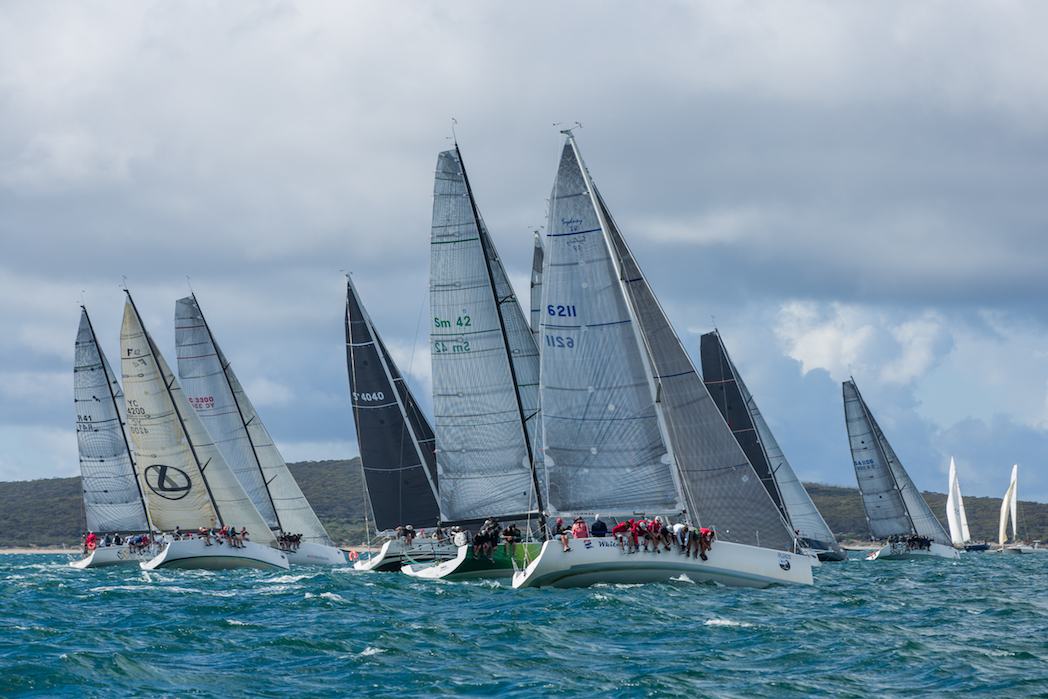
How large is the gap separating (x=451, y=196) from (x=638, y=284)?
961 cm

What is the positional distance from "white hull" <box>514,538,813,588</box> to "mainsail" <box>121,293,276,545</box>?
25.0 metres

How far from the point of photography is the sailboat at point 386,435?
48.8m

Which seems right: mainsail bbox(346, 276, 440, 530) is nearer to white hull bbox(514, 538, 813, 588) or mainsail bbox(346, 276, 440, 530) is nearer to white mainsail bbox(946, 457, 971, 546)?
white hull bbox(514, 538, 813, 588)

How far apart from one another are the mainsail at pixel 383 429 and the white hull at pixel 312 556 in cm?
633

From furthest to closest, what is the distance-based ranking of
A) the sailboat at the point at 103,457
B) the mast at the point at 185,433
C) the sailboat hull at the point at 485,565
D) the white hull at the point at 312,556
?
the white hull at the point at 312,556
the sailboat at the point at 103,457
the mast at the point at 185,433
the sailboat hull at the point at 485,565

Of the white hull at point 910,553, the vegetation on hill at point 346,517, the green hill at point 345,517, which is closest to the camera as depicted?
the white hull at point 910,553

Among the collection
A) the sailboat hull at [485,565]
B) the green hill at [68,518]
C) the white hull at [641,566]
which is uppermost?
the white hull at [641,566]

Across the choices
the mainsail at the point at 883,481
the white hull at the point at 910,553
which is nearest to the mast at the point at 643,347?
the white hull at the point at 910,553

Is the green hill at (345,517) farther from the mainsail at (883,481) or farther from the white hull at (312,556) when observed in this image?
the white hull at (312,556)

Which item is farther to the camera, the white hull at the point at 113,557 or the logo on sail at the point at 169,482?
the white hull at the point at 113,557

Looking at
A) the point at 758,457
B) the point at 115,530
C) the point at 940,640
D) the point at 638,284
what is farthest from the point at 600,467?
the point at 115,530

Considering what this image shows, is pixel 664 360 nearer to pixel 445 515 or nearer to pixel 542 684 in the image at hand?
pixel 445 515

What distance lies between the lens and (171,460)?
4866 centimetres

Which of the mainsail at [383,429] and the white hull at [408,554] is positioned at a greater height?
the mainsail at [383,429]
